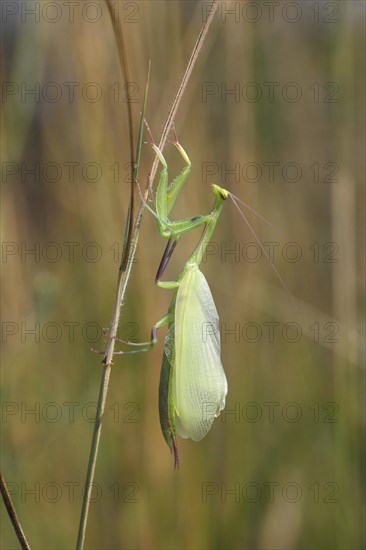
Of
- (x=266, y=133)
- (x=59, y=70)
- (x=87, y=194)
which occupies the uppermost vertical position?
(x=59, y=70)

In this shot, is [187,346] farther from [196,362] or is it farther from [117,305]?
[117,305]

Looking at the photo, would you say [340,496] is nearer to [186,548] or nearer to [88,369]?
[186,548]

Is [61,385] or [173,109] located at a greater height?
[173,109]

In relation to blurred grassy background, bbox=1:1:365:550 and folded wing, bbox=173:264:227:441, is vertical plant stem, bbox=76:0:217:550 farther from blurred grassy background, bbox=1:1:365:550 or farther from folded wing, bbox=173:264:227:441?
blurred grassy background, bbox=1:1:365:550

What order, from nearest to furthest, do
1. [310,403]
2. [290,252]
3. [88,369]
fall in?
[88,369] → [310,403] → [290,252]

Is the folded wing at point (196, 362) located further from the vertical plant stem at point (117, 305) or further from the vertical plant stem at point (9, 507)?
the vertical plant stem at point (9, 507)

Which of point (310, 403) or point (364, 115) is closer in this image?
point (310, 403)

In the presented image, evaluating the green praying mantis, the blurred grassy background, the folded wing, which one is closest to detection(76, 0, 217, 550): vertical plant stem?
the green praying mantis

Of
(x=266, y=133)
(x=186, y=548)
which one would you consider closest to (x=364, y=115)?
(x=266, y=133)
